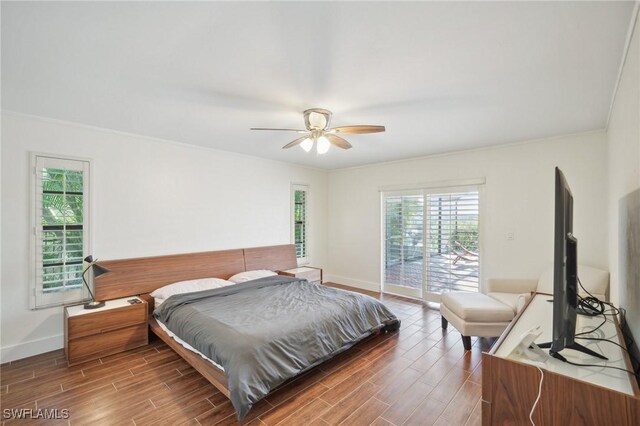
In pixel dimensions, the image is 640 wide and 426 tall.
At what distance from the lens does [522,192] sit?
3775 mm

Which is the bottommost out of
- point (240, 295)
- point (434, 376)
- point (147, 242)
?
point (434, 376)

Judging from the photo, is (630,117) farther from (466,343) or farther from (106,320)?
(106,320)

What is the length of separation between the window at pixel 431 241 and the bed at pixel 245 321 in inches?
58.9

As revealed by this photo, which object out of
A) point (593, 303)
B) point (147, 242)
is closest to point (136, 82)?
point (147, 242)

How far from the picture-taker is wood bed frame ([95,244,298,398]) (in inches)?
101

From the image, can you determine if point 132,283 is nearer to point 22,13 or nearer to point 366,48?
point 22,13

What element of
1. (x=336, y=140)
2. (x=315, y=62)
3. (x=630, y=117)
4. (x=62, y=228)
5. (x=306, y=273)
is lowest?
(x=306, y=273)

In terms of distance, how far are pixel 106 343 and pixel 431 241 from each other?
4484 mm

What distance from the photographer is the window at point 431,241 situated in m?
4.21

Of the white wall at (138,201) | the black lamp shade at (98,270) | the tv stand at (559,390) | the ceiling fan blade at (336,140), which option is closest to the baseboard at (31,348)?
the white wall at (138,201)

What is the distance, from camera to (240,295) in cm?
336

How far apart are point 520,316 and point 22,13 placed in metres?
3.52

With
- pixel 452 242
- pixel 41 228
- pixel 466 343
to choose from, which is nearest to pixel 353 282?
pixel 452 242

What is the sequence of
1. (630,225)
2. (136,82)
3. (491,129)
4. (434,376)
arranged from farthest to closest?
(491,129) < (434,376) < (136,82) < (630,225)
